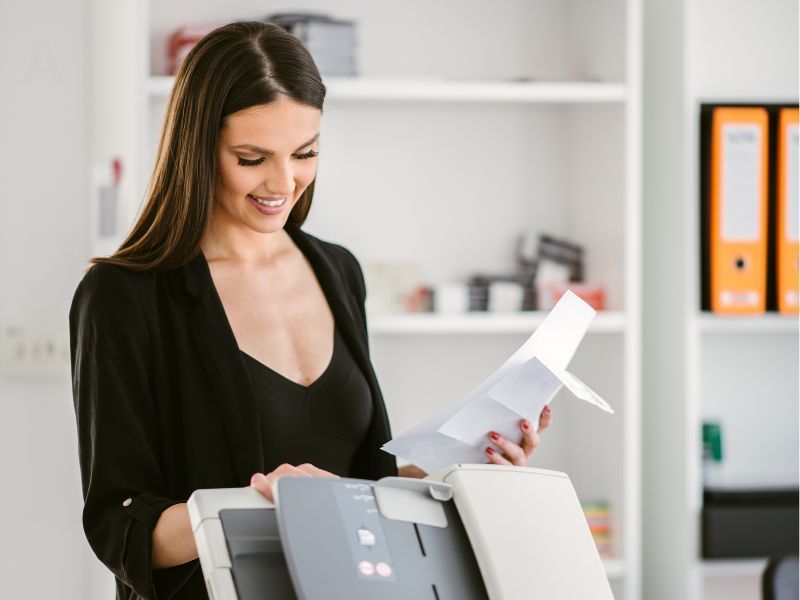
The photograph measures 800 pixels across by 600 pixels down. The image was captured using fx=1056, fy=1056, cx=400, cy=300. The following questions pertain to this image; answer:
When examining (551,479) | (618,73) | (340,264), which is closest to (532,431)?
(551,479)

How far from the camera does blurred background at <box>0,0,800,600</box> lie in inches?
97.6

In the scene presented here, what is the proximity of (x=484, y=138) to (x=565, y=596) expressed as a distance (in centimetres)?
206

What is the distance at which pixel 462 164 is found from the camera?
2865mm

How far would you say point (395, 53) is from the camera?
9.27 feet

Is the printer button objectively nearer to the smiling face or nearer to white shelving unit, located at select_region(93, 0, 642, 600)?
the smiling face

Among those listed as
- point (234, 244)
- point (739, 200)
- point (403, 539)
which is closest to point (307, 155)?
point (234, 244)

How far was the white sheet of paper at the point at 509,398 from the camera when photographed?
46.8 inches

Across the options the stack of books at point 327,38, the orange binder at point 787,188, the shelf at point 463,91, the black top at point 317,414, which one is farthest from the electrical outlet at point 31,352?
the orange binder at point 787,188

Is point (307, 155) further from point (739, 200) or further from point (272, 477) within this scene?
point (739, 200)

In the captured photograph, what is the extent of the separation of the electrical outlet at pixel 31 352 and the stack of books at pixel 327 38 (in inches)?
37.0

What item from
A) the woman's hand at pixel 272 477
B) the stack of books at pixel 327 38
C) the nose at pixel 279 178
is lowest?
the woman's hand at pixel 272 477

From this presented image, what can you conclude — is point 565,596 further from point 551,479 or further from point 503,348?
point 503,348

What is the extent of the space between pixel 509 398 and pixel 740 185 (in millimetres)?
1391

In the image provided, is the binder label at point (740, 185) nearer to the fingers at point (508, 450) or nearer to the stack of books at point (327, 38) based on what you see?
the stack of books at point (327, 38)
